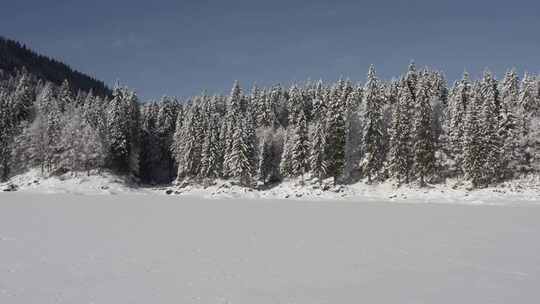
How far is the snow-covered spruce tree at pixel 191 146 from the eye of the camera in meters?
81.4

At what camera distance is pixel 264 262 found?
614 inches

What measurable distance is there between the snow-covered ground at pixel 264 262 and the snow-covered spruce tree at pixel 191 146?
54832 mm

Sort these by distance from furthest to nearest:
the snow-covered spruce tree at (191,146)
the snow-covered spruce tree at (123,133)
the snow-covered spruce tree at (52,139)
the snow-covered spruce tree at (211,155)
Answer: the snow-covered spruce tree at (191,146), the snow-covered spruce tree at (123,133), the snow-covered spruce tree at (211,155), the snow-covered spruce tree at (52,139)

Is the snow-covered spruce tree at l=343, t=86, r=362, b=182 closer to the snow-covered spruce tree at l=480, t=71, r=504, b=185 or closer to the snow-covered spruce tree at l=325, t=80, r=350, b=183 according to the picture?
the snow-covered spruce tree at l=325, t=80, r=350, b=183

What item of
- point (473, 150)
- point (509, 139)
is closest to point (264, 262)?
point (473, 150)

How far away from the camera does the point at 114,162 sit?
80.6 meters

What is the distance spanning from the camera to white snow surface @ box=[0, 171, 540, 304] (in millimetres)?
11672

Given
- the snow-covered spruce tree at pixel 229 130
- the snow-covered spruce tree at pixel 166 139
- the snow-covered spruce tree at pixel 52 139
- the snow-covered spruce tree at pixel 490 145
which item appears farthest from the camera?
the snow-covered spruce tree at pixel 166 139

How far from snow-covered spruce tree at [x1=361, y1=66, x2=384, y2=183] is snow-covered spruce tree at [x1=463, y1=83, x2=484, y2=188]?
1306 centimetres

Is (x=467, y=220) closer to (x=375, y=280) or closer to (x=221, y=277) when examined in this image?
(x=375, y=280)

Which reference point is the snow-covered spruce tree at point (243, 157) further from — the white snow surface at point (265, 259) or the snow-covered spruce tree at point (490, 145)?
the white snow surface at point (265, 259)

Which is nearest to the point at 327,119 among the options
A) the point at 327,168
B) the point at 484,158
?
the point at 327,168

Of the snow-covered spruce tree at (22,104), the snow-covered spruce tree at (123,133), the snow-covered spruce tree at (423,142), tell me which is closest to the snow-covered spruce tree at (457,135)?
the snow-covered spruce tree at (423,142)

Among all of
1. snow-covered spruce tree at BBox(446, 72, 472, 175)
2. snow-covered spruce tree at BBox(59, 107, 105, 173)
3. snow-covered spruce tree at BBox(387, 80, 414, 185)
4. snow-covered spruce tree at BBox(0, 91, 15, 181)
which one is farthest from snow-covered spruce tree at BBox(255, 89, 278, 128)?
snow-covered spruce tree at BBox(0, 91, 15, 181)
